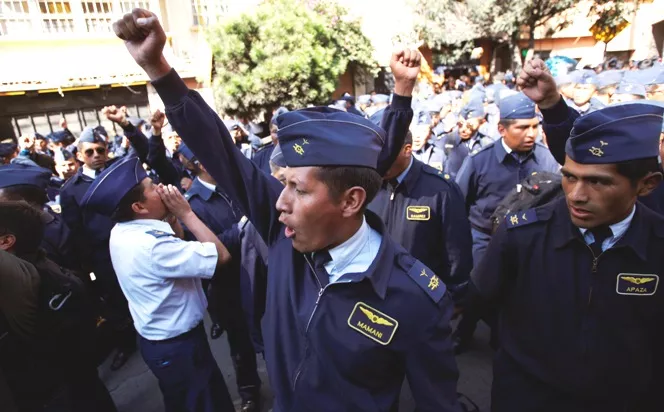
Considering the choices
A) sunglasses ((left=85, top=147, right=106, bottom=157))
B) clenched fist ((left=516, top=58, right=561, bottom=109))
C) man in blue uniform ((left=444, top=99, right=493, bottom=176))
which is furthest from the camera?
man in blue uniform ((left=444, top=99, right=493, bottom=176))

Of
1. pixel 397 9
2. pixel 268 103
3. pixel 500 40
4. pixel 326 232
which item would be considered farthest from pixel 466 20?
pixel 326 232

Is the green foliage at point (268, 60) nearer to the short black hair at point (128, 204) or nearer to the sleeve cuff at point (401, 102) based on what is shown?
the short black hair at point (128, 204)

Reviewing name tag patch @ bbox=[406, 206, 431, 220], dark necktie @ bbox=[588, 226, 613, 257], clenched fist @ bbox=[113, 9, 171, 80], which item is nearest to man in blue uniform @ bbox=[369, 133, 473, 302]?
name tag patch @ bbox=[406, 206, 431, 220]

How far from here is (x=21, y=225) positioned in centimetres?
225

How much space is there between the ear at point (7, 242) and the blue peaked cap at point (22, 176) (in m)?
1.02

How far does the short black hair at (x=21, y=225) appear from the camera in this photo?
7.26 ft

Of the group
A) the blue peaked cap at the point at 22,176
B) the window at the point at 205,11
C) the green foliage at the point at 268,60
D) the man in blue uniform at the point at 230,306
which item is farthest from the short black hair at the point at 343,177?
the window at the point at 205,11

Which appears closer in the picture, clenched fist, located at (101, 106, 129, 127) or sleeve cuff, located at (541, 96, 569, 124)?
sleeve cuff, located at (541, 96, 569, 124)

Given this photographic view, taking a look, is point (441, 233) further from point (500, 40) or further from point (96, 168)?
point (500, 40)

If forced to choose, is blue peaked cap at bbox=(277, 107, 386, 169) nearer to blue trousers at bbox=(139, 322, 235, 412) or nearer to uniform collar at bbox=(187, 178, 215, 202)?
blue trousers at bbox=(139, 322, 235, 412)

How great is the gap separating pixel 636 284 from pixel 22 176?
13.0ft

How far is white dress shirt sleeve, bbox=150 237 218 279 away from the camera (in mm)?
2273

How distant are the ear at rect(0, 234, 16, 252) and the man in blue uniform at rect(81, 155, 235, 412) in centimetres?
38

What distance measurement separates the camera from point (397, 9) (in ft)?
68.4
